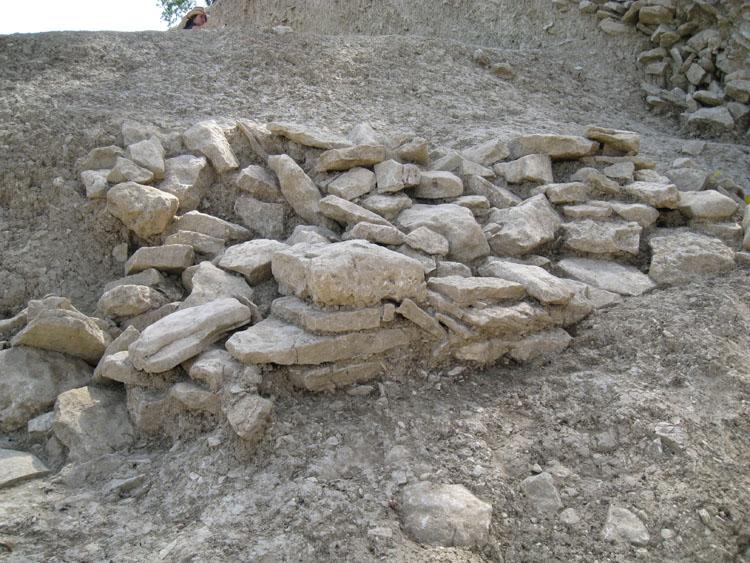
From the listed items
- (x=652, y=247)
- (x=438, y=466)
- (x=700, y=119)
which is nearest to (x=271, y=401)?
(x=438, y=466)

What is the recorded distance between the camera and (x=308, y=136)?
13.3 ft

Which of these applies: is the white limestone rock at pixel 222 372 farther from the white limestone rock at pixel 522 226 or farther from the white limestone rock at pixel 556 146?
the white limestone rock at pixel 556 146

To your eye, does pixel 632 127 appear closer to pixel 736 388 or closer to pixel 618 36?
pixel 618 36

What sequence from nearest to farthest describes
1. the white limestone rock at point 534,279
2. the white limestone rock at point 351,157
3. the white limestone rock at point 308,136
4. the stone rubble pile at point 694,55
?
1. the white limestone rock at point 534,279
2. the white limestone rock at point 351,157
3. the white limestone rock at point 308,136
4. the stone rubble pile at point 694,55

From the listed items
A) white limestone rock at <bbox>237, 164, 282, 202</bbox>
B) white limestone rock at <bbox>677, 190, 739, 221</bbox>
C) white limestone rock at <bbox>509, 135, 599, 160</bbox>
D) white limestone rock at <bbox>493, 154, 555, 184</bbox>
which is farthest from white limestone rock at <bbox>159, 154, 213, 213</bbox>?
white limestone rock at <bbox>677, 190, 739, 221</bbox>

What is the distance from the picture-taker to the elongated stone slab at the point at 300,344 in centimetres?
259

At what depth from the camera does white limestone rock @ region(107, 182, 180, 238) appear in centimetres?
351

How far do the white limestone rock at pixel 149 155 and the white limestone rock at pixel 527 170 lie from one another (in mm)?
2413

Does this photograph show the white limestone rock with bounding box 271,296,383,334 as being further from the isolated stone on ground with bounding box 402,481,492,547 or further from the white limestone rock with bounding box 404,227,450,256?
the isolated stone on ground with bounding box 402,481,492,547

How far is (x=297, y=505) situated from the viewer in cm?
214

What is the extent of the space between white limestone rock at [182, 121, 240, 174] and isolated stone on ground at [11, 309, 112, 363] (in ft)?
4.84

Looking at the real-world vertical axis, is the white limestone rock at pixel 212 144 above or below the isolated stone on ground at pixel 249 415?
above

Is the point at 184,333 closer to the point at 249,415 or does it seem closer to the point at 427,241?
the point at 249,415

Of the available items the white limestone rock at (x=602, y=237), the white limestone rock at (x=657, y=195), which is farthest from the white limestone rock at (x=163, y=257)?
the white limestone rock at (x=657, y=195)
